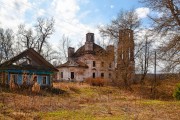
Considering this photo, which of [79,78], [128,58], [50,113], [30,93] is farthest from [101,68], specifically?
[50,113]

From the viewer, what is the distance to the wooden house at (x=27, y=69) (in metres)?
33.7

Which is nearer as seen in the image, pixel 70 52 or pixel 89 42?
pixel 89 42

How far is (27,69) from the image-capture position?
1366 inches

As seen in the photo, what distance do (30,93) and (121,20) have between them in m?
22.4

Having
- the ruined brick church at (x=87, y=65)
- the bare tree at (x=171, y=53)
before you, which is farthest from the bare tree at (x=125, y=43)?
the bare tree at (x=171, y=53)

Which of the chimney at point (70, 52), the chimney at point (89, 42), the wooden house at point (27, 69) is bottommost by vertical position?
the wooden house at point (27, 69)

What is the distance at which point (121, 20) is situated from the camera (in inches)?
1783

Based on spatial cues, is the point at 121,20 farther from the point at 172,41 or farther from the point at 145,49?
the point at 172,41

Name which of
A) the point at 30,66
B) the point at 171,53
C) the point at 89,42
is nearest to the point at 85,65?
the point at 89,42

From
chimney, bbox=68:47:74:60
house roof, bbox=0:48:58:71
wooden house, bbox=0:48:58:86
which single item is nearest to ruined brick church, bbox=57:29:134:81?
chimney, bbox=68:47:74:60

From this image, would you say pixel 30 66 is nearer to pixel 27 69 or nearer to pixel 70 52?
pixel 27 69

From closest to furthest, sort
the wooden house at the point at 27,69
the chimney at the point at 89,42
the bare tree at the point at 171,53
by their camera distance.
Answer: the bare tree at the point at 171,53
the wooden house at the point at 27,69
the chimney at the point at 89,42

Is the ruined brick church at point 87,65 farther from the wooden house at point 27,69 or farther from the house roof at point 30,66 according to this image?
the house roof at point 30,66

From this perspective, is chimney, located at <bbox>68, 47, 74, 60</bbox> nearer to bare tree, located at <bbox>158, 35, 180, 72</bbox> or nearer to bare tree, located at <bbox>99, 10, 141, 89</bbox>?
bare tree, located at <bbox>99, 10, 141, 89</bbox>
